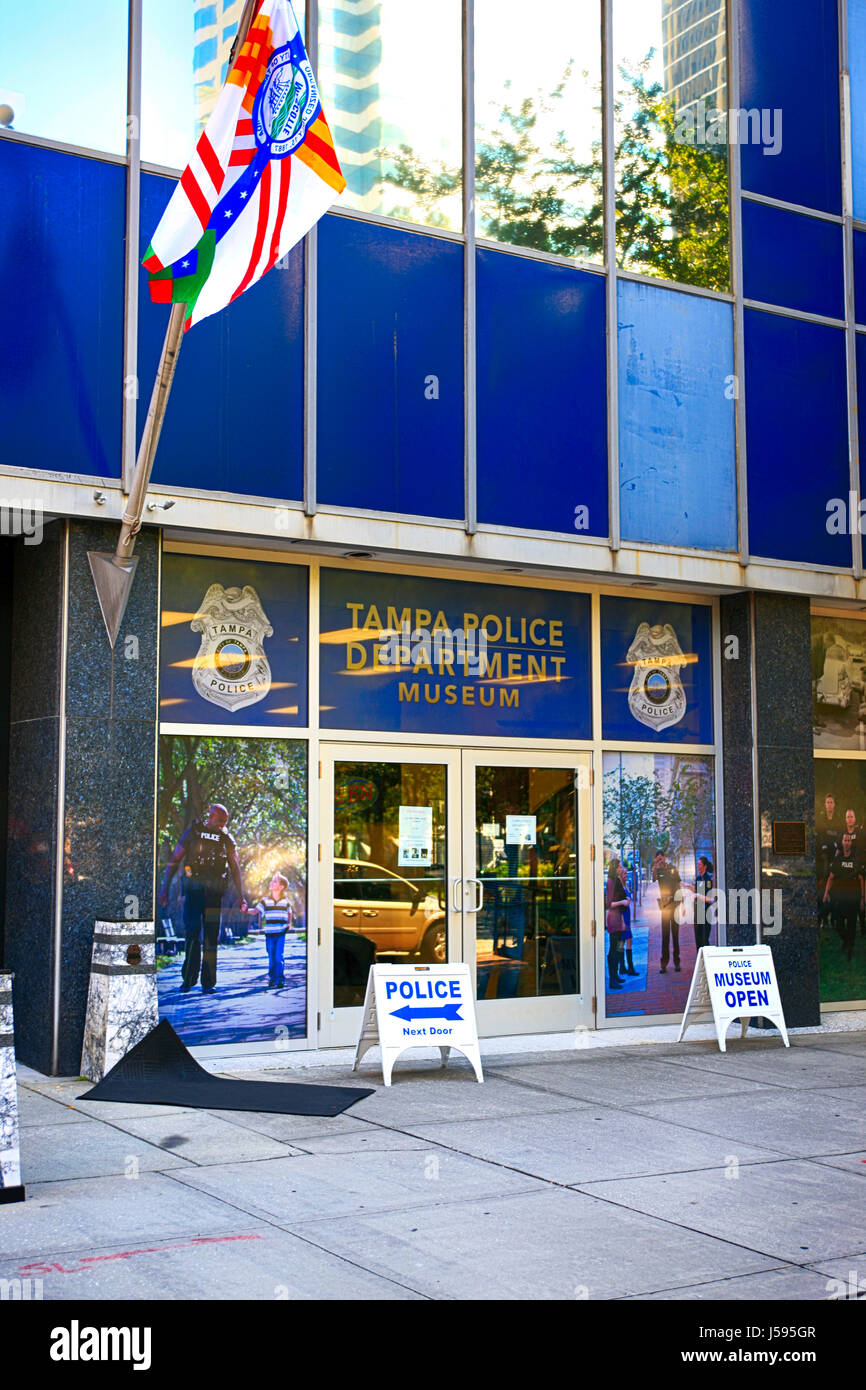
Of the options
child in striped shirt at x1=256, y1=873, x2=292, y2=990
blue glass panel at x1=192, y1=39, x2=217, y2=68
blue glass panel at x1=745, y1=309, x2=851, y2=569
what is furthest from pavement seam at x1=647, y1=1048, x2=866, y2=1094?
blue glass panel at x1=192, y1=39, x2=217, y2=68

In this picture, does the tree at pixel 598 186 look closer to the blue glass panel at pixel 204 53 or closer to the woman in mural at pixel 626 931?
the blue glass panel at pixel 204 53

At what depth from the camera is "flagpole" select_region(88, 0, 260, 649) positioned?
811 cm

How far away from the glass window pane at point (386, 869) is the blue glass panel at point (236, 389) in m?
2.39

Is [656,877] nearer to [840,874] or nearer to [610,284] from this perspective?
[840,874]

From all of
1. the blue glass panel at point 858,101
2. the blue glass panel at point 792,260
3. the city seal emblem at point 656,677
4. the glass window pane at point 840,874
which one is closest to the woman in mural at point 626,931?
the city seal emblem at point 656,677

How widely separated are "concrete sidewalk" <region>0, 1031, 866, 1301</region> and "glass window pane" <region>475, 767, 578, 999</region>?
63.7 inches

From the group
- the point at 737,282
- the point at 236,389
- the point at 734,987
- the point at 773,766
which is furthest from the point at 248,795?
the point at 737,282

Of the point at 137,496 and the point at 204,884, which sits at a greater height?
the point at 137,496

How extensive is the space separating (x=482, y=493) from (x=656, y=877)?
3775mm

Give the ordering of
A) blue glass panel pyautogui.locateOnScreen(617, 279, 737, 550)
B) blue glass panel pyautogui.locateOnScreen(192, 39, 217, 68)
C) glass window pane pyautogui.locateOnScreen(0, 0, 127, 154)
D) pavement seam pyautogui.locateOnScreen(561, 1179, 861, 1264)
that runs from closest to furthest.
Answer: pavement seam pyautogui.locateOnScreen(561, 1179, 861, 1264)
glass window pane pyautogui.locateOnScreen(0, 0, 127, 154)
blue glass panel pyautogui.locateOnScreen(192, 39, 217, 68)
blue glass panel pyautogui.locateOnScreen(617, 279, 737, 550)

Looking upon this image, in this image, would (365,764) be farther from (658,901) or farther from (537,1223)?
(537,1223)

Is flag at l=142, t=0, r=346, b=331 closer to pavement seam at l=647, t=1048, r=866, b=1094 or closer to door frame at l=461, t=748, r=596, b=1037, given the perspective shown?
door frame at l=461, t=748, r=596, b=1037

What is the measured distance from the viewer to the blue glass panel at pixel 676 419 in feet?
39.3

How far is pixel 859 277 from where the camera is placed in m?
13.5
